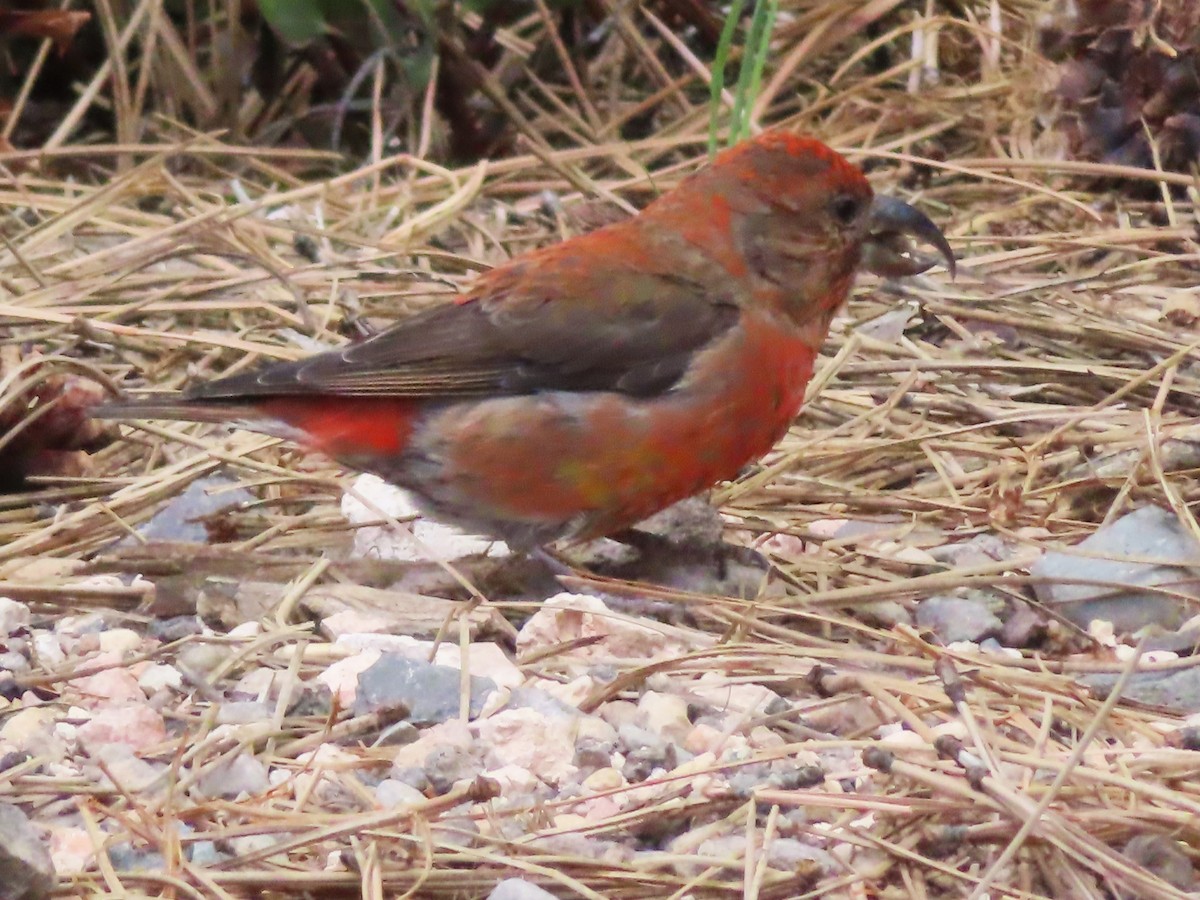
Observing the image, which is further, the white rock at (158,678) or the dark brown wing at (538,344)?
the dark brown wing at (538,344)

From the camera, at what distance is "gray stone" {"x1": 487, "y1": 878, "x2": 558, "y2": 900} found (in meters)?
1.82

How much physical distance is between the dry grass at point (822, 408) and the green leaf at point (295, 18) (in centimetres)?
A: 37

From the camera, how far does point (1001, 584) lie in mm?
2811

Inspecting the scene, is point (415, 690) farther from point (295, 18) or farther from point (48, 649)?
point (295, 18)

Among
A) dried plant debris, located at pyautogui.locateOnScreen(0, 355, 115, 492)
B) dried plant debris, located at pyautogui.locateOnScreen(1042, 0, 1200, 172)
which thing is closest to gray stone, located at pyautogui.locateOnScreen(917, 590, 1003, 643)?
dried plant debris, located at pyautogui.locateOnScreen(0, 355, 115, 492)

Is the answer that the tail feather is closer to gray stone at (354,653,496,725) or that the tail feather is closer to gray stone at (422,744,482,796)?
gray stone at (354,653,496,725)

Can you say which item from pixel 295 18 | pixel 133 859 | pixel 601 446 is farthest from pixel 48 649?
pixel 295 18

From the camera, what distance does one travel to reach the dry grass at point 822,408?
76.6 inches

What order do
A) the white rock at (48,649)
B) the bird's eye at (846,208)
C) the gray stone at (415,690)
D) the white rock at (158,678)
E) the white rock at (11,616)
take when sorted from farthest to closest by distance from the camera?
1. the bird's eye at (846,208)
2. the white rock at (11,616)
3. the white rock at (48,649)
4. the white rock at (158,678)
5. the gray stone at (415,690)

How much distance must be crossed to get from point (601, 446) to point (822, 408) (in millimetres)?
962

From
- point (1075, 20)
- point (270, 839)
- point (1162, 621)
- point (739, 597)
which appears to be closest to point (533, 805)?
point (270, 839)

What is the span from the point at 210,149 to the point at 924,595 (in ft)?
9.26

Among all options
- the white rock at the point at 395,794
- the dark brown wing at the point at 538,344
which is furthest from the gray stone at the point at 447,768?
the dark brown wing at the point at 538,344

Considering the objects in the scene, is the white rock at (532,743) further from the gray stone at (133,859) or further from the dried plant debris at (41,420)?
the dried plant debris at (41,420)
